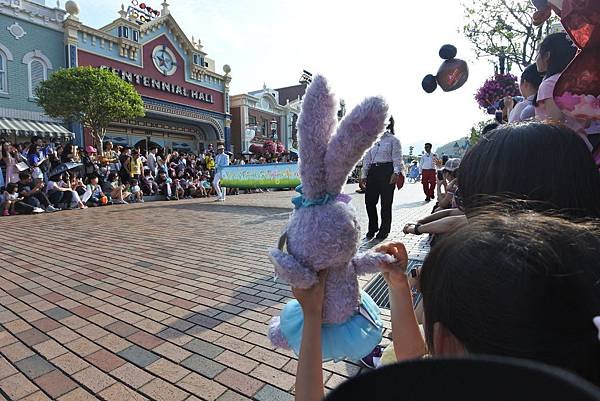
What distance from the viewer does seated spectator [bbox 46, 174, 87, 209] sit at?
10094mm

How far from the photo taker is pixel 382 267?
1363 mm

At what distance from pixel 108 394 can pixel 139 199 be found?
11.7 m

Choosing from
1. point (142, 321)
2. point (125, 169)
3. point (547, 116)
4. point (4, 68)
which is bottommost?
point (142, 321)

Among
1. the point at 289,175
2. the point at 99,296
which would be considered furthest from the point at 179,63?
the point at 99,296

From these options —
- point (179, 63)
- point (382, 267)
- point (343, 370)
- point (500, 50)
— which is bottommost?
point (343, 370)

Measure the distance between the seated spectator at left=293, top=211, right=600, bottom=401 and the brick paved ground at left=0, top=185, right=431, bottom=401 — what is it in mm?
1383

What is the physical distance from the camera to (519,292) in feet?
2.02

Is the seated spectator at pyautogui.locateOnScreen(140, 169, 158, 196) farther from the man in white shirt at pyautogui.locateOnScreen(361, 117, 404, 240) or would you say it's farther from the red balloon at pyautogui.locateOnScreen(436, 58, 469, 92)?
the red balloon at pyautogui.locateOnScreen(436, 58, 469, 92)

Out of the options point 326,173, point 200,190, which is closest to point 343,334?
point 326,173

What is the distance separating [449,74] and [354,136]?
4.66 m

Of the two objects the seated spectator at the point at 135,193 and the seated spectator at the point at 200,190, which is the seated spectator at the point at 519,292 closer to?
the seated spectator at the point at 135,193

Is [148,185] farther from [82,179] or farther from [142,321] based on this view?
[142,321]

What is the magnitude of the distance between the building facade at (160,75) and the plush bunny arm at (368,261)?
20.6 m

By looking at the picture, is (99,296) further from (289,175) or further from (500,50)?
(500,50)
